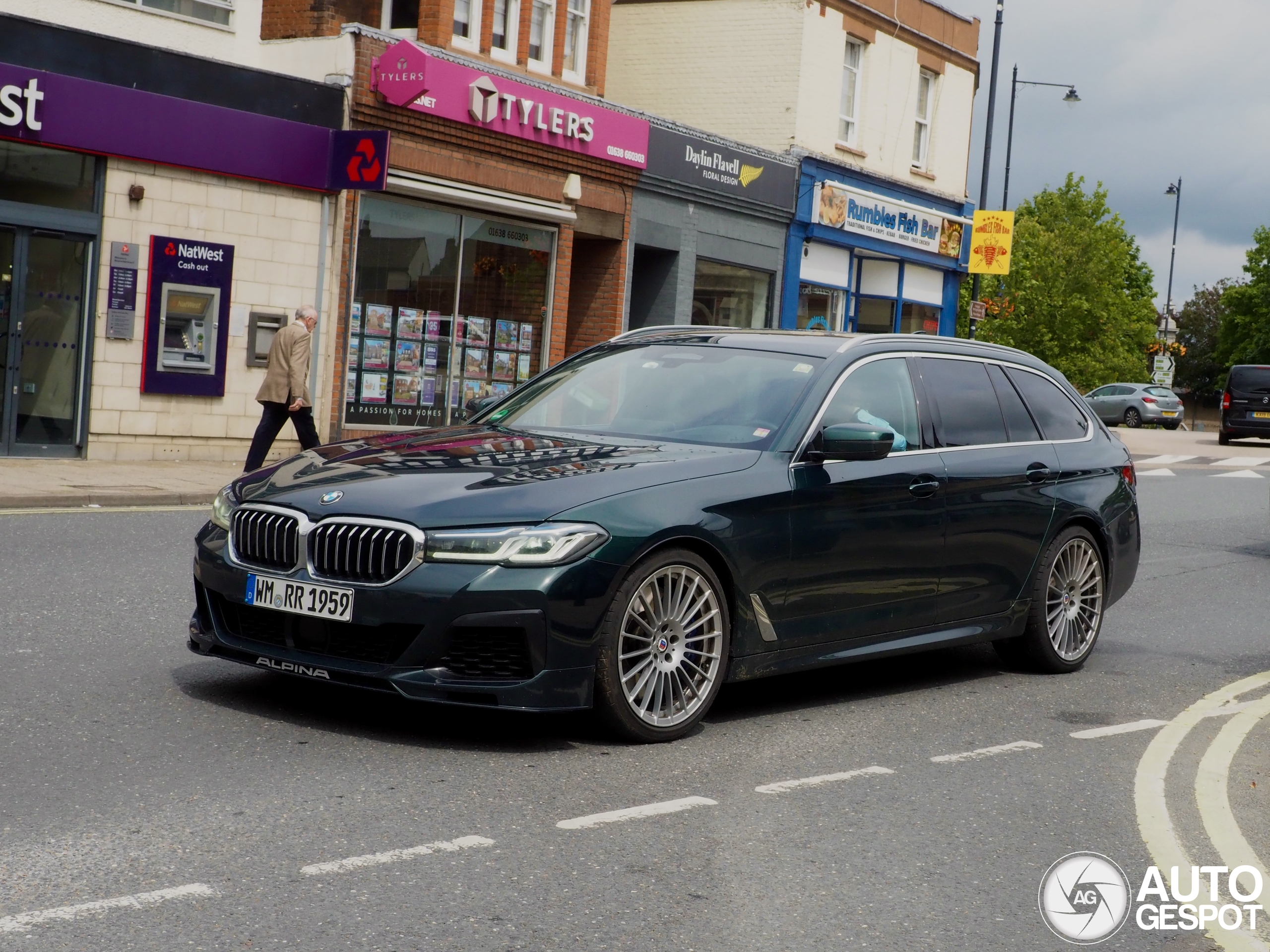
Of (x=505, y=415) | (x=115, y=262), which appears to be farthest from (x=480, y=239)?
(x=505, y=415)

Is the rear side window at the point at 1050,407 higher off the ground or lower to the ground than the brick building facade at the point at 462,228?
lower

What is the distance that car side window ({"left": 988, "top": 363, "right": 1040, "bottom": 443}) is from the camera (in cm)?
809

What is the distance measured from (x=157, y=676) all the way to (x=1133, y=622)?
6637mm

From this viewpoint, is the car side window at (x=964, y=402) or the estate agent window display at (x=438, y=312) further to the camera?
the estate agent window display at (x=438, y=312)

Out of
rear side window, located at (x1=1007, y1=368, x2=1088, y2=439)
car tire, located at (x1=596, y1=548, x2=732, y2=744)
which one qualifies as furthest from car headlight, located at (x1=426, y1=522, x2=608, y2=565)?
rear side window, located at (x1=1007, y1=368, x2=1088, y2=439)

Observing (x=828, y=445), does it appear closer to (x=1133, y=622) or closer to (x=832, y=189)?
(x=1133, y=622)

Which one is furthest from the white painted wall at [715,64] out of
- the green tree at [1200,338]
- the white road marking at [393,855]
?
the green tree at [1200,338]

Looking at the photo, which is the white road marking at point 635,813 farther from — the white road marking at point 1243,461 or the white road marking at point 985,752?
the white road marking at point 1243,461

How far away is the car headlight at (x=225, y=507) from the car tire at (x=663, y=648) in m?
1.56

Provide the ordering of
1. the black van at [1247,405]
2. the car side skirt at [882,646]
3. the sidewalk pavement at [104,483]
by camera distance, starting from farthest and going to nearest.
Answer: the black van at [1247,405] < the sidewalk pavement at [104,483] < the car side skirt at [882,646]

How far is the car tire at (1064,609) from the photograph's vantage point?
8.10 metres

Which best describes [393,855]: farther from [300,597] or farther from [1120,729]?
[1120,729]

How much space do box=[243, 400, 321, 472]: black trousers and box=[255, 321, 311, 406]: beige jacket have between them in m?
0.09

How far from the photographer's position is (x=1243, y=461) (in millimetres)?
33156
